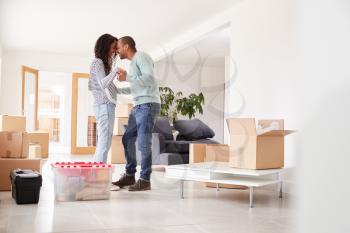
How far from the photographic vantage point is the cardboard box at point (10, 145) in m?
3.40

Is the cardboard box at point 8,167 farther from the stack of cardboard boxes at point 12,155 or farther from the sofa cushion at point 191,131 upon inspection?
the sofa cushion at point 191,131

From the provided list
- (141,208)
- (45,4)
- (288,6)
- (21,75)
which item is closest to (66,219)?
(141,208)

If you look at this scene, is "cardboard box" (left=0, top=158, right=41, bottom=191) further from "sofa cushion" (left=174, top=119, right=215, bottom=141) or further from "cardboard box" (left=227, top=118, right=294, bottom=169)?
"sofa cushion" (left=174, top=119, right=215, bottom=141)

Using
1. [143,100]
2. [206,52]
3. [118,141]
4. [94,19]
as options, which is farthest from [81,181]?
[206,52]

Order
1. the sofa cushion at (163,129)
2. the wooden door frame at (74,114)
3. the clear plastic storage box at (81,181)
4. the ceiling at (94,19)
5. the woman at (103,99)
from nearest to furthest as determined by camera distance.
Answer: the clear plastic storage box at (81,181) → the woman at (103,99) → the ceiling at (94,19) → the sofa cushion at (163,129) → the wooden door frame at (74,114)

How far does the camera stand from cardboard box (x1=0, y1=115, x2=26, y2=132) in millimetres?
4328

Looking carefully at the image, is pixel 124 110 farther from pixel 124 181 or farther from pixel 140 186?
pixel 140 186

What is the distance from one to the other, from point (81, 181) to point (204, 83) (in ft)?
25.2

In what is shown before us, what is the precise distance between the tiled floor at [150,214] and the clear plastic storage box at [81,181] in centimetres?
10

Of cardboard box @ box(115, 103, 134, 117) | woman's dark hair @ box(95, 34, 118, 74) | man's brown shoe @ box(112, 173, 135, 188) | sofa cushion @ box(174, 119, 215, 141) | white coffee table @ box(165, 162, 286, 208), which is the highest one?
woman's dark hair @ box(95, 34, 118, 74)

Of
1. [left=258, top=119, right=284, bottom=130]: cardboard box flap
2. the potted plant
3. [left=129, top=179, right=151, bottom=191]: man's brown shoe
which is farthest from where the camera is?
the potted plant

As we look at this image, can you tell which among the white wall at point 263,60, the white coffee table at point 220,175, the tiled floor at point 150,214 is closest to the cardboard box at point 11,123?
the tiled floor at point 150,214

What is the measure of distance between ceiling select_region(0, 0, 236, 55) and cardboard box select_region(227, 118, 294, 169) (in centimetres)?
249

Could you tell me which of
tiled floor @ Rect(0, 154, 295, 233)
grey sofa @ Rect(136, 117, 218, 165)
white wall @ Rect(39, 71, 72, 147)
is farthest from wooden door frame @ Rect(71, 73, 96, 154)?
tiled floor @ Rect(0, 154, 295, 233)
